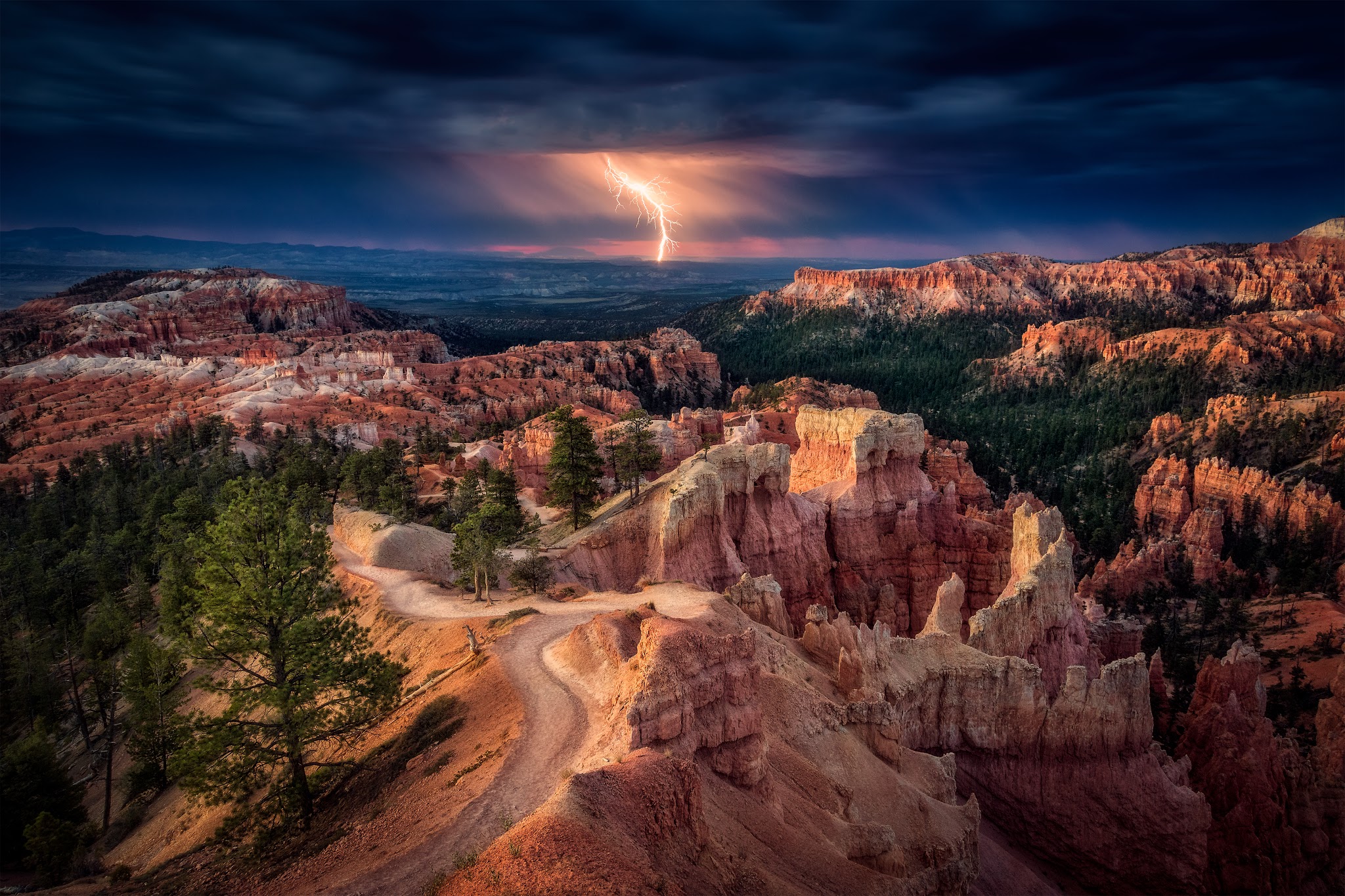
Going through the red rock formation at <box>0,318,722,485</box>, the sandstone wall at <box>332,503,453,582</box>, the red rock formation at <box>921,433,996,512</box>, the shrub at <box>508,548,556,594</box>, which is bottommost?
the red rock formation at <box>0,318,722,485</box>

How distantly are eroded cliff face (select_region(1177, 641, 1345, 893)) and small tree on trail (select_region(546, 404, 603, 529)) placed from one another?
1108 inches

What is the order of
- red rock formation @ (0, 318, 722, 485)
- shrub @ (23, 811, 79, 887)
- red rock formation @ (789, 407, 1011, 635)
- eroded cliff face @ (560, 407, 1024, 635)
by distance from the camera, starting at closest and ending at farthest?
1. shrub @ (23, 811, 79, 887)
2. eroded cliff face @ (560, 407, 1024, 635)
3. red rock formation @ (789, 407, 1011, 635)
4. red rock formation @ (0, 318, 722, 485)

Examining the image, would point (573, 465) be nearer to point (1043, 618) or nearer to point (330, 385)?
point (1043, 618)

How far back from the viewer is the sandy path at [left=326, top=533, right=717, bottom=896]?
12180 mm

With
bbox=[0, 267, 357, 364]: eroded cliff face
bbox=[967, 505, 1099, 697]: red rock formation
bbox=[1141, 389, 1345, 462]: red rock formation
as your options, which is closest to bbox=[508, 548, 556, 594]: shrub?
bbox=[967, 505, 1099, 697]: red rock formation

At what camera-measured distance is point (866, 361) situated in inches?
7126

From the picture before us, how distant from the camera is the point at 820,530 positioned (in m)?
39.7

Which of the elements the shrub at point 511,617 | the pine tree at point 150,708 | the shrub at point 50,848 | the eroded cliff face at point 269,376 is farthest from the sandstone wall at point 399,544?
the eroded cliff face at point 269,376

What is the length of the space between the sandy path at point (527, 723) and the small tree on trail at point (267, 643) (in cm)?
408

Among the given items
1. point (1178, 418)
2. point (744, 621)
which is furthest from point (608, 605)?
point (1178, 418)

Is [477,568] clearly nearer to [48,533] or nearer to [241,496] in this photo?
[241,496]

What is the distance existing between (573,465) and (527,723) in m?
23.5

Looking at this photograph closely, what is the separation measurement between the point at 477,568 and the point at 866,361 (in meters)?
163

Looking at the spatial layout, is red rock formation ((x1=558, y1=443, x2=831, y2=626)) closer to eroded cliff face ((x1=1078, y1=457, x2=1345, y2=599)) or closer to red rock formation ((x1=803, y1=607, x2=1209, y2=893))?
red rock formation ((x1=803, y1=607, x2=1209, y2=893))
